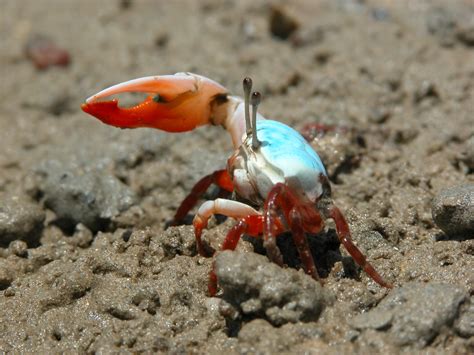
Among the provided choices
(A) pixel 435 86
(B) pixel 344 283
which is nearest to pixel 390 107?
(A) pixel 435 86

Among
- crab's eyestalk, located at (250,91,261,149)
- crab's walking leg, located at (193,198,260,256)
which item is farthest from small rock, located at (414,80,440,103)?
crab's walking leg, located at (193,198,260,256)

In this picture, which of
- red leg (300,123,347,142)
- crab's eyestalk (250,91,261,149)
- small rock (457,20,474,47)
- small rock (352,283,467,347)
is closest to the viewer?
small rock (352,283,467,347)

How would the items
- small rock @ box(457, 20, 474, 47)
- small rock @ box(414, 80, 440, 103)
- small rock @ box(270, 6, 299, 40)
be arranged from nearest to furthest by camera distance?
small rock @ box(414, 80, 440, 103)
small rock @ box(457, 20, 474, 47)
small rock @ box(270, 6, 299, 40)

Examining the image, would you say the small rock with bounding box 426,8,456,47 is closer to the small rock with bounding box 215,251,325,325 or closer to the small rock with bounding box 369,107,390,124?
the small rock with bounding box 369,107,390,124

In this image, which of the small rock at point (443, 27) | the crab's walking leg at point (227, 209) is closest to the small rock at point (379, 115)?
the small rock at point (443, 27)

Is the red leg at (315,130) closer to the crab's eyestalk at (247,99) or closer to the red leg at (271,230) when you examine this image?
the crab's eyestalk at (247,99)

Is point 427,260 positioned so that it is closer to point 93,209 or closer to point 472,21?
point 93,209

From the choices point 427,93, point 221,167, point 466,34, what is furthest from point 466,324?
point 466,34

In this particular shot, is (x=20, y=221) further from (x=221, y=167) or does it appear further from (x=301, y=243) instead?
(x=301, y=243)
